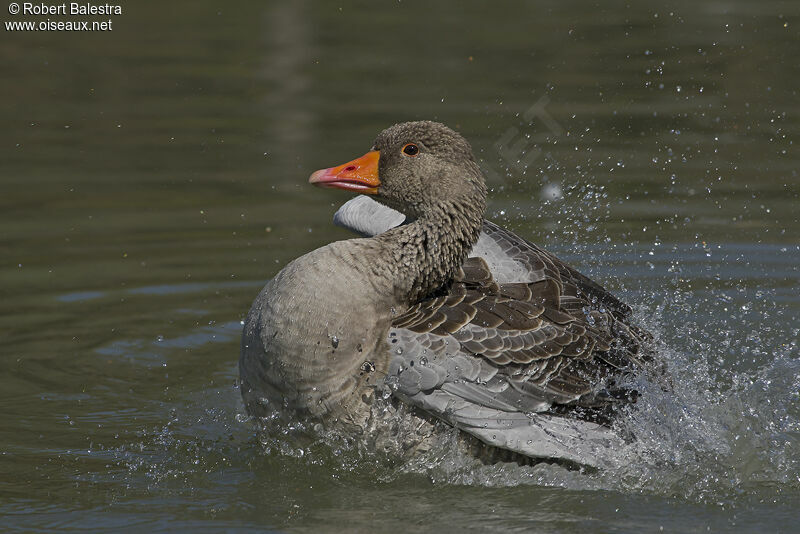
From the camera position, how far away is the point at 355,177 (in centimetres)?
650

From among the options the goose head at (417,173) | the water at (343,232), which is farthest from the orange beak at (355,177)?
the water at (343,232)

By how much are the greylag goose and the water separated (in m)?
0.28

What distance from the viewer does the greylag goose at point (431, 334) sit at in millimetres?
5992

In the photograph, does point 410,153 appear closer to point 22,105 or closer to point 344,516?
point 344,516

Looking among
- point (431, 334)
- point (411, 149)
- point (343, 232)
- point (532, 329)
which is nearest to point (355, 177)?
point (411, 149)

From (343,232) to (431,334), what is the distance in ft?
16.9

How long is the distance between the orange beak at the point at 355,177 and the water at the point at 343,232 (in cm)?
143

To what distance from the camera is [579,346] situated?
6367 millimetres

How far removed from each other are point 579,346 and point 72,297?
494 cm

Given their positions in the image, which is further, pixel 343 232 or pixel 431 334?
pixel 343 232

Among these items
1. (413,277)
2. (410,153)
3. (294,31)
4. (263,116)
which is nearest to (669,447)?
(413,277)

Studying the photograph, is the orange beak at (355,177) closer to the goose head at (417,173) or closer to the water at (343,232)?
the goose head at (417,173)

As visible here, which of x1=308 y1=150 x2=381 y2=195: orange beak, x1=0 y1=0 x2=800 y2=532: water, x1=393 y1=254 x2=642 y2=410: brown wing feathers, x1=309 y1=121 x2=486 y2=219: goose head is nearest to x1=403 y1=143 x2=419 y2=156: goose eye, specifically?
x1=309 y1=121 x2=486 y2=219: goose head

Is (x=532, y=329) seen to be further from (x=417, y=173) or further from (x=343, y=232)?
(x=343, y=232)
